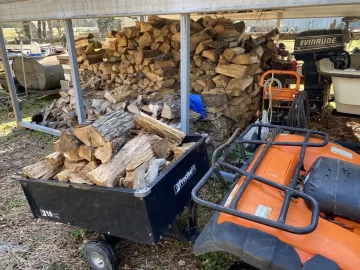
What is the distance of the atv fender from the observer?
1.12 meters

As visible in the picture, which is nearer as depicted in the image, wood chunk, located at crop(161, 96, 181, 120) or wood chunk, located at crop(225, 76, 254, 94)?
wood chunk, located at crop(161, 96, 181, 120)

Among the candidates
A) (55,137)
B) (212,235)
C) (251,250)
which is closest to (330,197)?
(251,250)

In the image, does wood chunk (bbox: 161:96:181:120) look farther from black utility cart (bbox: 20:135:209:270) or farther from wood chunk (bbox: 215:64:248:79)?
black utility cart (bbox: 20:135:209:270)

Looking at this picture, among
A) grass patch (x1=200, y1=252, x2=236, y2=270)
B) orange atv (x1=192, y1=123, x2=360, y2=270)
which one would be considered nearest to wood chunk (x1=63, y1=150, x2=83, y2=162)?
orange atv (x1=192, y1=123, x2=360, y2=270)

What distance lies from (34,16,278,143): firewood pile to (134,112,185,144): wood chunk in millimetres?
921

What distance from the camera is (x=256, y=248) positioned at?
1.18 metres

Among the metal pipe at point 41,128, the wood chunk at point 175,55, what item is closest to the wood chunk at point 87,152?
the wood chunk at point 175,55

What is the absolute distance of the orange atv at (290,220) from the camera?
1138 mm

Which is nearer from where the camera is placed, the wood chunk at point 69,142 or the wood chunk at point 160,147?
the wood chunk at point 69,142

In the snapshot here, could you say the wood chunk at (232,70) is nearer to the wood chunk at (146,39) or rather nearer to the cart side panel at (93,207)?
the wood chunk at (146,39)

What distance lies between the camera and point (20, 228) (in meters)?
2.59

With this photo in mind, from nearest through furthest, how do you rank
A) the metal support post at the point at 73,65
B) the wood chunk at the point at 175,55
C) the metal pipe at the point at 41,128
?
the metal support post at the point at 73,65 < the wood chunk at the point at 175,55 < the metal pipe at the point at 41,128

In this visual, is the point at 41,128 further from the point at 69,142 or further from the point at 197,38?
the point at 69,142

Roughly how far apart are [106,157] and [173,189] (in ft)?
1.70
